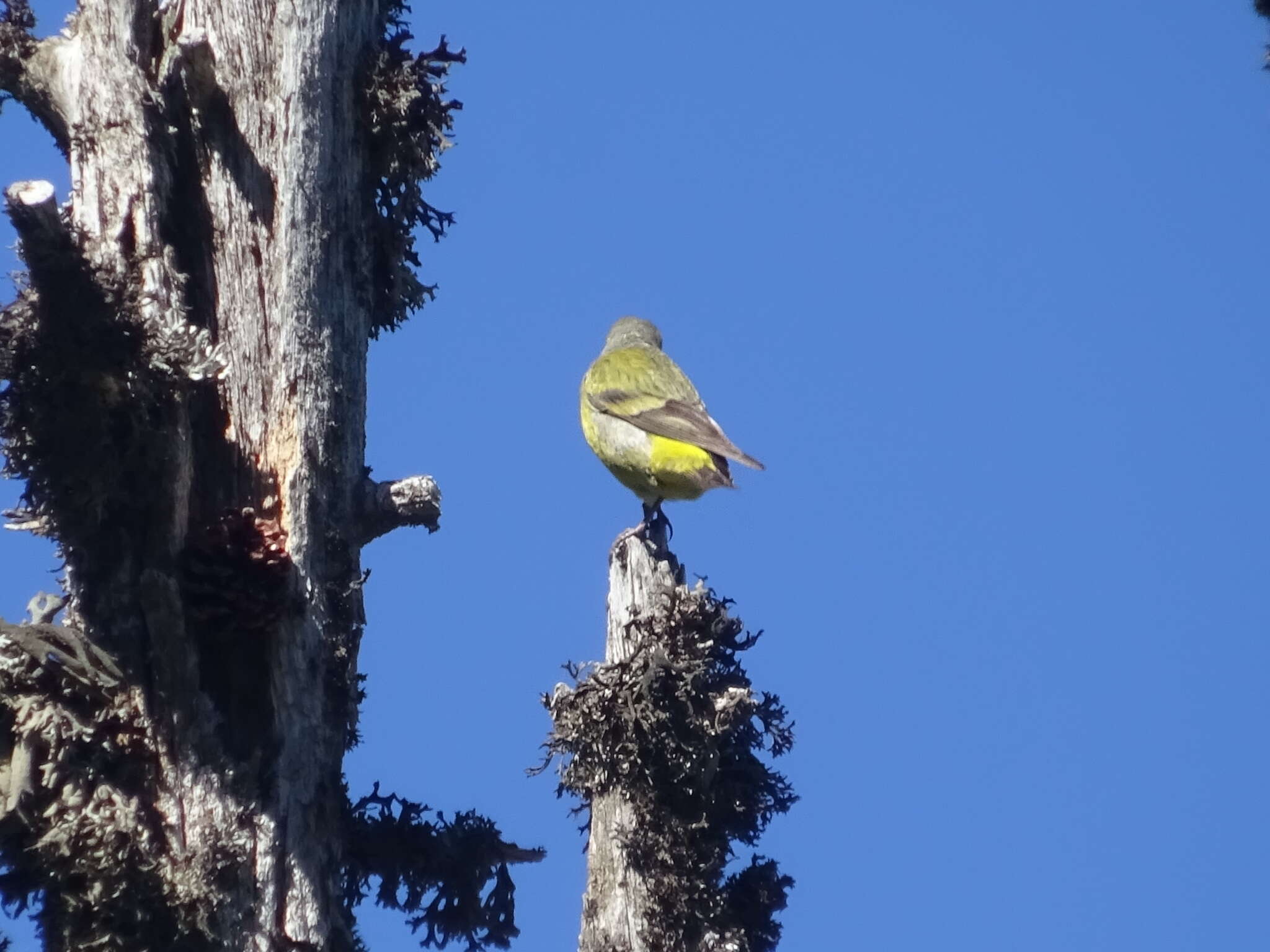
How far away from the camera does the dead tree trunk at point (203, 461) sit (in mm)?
5418

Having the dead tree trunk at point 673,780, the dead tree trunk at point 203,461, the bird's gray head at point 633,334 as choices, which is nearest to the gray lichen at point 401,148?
the dead tree trunk at point 203,461

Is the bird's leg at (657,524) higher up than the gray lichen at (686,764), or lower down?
higher up

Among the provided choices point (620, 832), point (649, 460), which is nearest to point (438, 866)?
point (620, 832)

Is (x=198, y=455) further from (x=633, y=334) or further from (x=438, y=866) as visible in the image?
(x=633, y=334)

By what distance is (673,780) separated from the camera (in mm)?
6117

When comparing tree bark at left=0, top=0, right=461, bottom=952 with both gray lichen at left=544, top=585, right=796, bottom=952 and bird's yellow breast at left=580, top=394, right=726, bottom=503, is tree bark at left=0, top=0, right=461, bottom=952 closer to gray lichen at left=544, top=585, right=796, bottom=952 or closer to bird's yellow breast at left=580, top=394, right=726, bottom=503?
gray lichen at left=544, top=585, right=796, bottom=952

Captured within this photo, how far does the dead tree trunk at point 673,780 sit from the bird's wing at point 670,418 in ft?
7.89

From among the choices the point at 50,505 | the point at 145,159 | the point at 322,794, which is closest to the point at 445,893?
the point at 322,794

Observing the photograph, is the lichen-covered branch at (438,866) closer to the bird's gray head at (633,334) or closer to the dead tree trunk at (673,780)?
the dead tree trunk at (673,780)

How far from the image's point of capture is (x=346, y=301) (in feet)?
21.0

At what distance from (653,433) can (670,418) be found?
14 cm

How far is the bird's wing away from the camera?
8977 millimetres

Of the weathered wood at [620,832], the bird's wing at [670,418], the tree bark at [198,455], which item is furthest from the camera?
the bird's wing at [670,418]

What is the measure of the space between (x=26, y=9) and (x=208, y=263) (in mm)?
1300
